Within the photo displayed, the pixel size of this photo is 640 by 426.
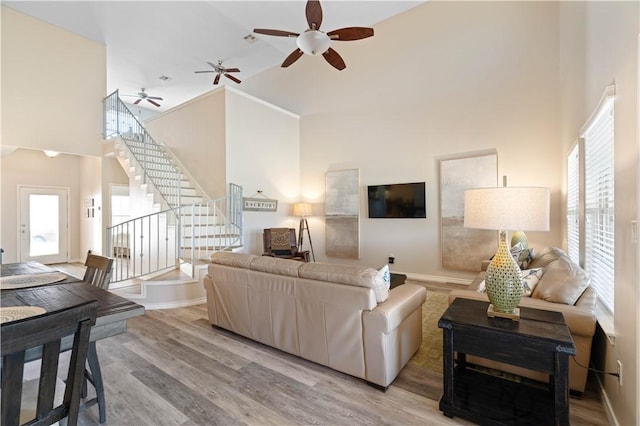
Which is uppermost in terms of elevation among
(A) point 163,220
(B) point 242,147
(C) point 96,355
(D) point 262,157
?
(B) point 242,147

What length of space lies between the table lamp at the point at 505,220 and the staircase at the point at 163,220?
3.60 m

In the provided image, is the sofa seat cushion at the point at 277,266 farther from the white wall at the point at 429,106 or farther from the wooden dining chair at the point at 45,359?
the white wall at the point at 429,106

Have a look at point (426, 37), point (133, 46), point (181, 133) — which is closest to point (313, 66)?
point (426, 37)

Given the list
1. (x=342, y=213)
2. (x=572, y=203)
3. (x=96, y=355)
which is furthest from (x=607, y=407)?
(x=342, y=213)

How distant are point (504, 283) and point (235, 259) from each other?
224 centimetres

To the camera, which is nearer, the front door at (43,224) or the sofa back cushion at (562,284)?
the sofa back cushion at (562,284)

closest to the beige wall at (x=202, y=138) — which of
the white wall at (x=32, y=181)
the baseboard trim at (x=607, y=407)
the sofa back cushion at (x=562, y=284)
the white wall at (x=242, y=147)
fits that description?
the white wall at (x=242, y=147)

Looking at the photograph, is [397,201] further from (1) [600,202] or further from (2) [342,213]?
(1) [600,202]

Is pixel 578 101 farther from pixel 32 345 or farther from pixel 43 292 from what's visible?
pixel 43 292

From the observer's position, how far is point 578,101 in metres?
3.01

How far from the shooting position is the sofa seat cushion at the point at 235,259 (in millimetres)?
2794

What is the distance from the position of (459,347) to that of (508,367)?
0.67 meters

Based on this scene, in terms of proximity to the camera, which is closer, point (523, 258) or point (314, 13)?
point (523, 258)

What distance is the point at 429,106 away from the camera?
210 inches
